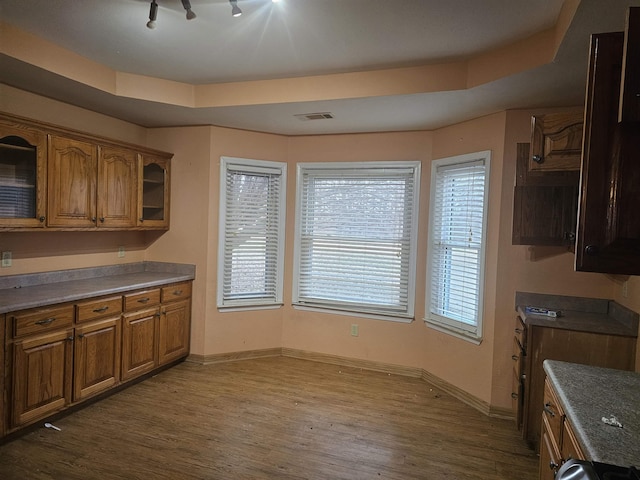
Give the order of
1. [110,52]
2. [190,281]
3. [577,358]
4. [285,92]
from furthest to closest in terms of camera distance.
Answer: [190,281], [285,92], [110,52], [577,358]

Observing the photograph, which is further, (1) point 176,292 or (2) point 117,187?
(1) point 176,292

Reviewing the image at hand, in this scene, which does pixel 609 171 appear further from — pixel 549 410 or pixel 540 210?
pixel 540 210

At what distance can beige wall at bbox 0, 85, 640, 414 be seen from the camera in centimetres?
310

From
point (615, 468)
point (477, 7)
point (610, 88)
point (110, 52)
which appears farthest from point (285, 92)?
point (615, 468)

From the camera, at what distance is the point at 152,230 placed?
4.17 meters

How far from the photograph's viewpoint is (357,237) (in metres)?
4.10

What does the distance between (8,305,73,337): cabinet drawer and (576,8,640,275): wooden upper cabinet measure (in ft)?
9.98

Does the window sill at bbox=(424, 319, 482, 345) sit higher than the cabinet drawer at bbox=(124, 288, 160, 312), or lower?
lower

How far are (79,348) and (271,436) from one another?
1556 mm

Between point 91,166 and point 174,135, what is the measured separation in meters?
1.04

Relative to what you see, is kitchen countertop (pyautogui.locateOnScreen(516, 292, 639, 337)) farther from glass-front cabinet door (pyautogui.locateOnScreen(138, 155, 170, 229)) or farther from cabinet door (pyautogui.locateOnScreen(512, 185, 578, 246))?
glass-front cabinet door (pyautogui.locateOnScreen(138, 155, 170, 229))

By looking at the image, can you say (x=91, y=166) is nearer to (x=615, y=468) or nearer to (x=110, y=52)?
(x=110, y=52)

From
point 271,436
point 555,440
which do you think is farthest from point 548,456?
point 271,436

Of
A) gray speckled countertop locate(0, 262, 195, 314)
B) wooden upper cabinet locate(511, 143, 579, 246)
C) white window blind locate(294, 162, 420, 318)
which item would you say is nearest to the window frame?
white window blind locate(294, 162, 420, 318)
